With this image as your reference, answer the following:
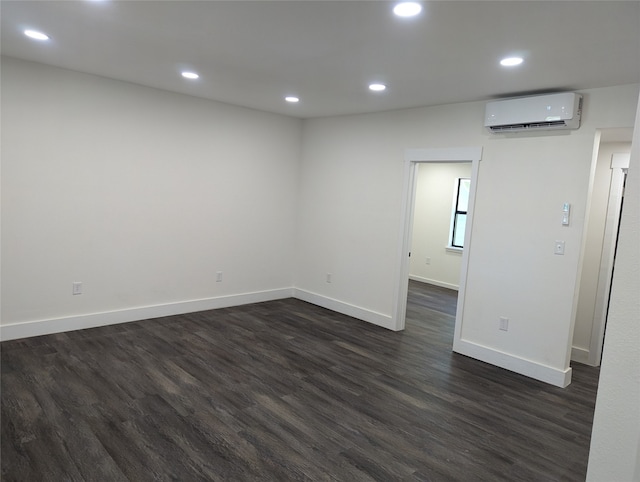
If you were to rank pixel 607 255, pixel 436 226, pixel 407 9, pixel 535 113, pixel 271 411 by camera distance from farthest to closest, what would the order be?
pixel 436 226, pixel 607 255, pixel 535 113, pixel 271 411, pixel 407 9

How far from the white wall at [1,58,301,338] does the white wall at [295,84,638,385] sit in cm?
106

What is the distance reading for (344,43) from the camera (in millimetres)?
2752

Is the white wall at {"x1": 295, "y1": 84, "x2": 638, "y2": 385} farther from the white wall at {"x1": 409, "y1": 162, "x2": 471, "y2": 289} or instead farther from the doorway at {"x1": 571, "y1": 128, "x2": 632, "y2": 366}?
the white wall at {"x1": 409, "y1": 162, "x2": 471, "y2": 289}

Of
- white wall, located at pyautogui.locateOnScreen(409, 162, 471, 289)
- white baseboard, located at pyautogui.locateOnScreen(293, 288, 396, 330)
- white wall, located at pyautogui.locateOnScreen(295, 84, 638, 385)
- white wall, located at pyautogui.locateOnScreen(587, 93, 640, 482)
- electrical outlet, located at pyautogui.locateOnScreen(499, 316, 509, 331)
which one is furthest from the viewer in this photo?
white wall, located at pyautogui.locateOnScreen(409, 162, 471, 289)

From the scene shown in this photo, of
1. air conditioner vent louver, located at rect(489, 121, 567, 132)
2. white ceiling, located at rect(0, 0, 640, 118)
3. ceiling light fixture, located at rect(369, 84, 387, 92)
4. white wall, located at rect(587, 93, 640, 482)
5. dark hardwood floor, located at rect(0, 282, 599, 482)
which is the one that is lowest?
dark hardwood floor, located at rect(0, 282, 599, 482)

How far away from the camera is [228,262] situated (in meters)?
5.51

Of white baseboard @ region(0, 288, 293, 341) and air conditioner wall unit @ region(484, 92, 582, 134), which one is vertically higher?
air conditioner wall unit @ region(484, 92, 582, 134)

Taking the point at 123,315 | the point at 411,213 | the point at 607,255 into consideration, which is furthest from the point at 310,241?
the point at 607,255

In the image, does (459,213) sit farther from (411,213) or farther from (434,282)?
(411,213)

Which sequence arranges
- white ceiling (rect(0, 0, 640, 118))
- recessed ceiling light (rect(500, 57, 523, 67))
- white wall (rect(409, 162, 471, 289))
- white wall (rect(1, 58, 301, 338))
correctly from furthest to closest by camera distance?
1. white wall (rect(409, 162, 471, 289))
2. white wall (rect(1, 58, 301, 338))
3. recessed ceiling light (rect(500, 57, 523, 67))
4. white ceiling (rect(0, 0, 640, 118))

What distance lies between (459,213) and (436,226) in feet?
1.62

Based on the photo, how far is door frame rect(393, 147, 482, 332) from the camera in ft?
14.0

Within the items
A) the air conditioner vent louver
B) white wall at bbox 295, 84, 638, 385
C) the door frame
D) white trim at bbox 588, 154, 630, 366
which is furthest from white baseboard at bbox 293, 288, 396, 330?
the air conditioner vent louver

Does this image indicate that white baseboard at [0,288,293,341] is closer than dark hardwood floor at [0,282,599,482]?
No
